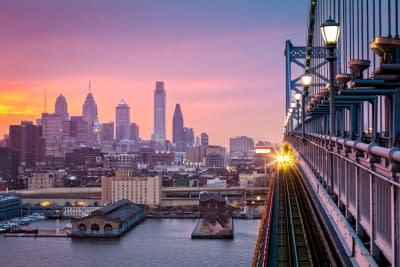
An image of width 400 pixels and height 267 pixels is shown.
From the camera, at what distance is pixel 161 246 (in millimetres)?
24703

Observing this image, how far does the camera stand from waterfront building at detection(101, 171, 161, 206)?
45.0 meters

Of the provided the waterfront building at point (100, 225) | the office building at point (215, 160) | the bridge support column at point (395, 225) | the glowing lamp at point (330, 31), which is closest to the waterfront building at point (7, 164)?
the office building at point (215, 160)

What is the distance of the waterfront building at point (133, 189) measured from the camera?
45041 millimetres

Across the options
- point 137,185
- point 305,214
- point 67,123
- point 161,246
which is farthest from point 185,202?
point 67,123

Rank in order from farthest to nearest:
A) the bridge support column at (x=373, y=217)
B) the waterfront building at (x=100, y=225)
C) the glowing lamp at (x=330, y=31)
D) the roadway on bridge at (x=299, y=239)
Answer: the waterfront building at (x=100, y=225) → the roadway on bridge at (x=299, y=239) → the glowing lamp at (x=330, y=31) → the bridge support column at (x=373, y=217)

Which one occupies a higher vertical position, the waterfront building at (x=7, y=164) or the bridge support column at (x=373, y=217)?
the bridge support column at (x=373, y=217)

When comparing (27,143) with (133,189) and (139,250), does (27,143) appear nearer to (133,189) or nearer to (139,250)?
(133,189)

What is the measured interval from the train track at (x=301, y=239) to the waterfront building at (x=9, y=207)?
3041 centimetres

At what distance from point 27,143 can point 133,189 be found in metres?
55.3

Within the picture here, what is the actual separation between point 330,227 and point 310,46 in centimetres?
1588

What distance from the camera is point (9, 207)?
1572 inches

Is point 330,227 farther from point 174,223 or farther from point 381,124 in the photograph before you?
point 174,223

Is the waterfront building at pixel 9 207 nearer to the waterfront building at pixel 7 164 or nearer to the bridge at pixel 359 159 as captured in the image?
the waterfront building at pixel 7 164

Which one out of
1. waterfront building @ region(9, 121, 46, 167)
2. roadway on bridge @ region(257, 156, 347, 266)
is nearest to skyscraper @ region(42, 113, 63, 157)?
waterfront building @ region(9, 121, 46, 167)
